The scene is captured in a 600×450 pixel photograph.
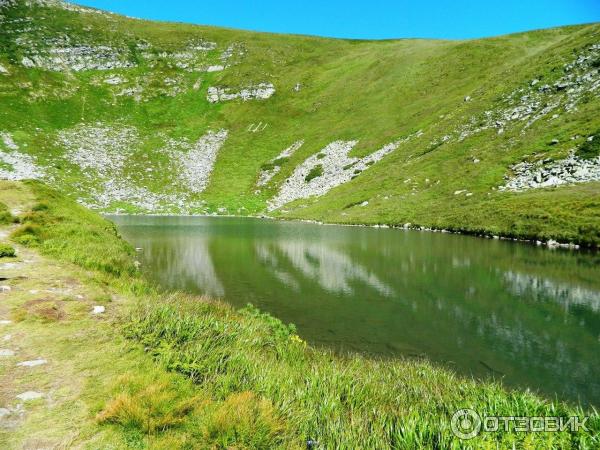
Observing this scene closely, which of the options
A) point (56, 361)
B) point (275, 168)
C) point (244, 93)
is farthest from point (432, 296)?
point (244, 93)

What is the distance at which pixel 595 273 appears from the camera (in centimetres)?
2511

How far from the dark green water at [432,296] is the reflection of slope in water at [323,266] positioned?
0.10 metres

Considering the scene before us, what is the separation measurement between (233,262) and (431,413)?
24323 millimetres

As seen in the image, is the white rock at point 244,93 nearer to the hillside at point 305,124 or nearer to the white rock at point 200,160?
the hillside at point 305,124

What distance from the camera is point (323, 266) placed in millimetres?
29047

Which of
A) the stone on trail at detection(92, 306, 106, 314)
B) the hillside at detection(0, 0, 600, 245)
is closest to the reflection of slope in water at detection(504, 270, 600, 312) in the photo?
the hillside at detection(0, 0, 600, 245)

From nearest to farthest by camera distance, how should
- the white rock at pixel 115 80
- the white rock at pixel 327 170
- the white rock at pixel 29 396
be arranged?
the white rock at pixel 29 396 < the white rock at pixel 327 170 < the white rock at pixel 115 80

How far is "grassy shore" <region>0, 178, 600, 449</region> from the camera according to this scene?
5.87m

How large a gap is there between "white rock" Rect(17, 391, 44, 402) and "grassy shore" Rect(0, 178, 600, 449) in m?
0.28

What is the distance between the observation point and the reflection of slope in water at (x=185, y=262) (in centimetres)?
2308

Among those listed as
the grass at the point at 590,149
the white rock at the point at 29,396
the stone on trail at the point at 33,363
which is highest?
the grass at the point at 590,149

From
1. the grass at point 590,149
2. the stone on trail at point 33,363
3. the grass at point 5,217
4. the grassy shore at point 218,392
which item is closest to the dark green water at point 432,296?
the grassy shore at point 218,392

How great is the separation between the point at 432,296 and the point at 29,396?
19.1 m

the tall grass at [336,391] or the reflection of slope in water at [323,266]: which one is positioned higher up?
the tall grass at [336,391]
